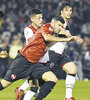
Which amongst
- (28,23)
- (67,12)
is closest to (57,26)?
(67,12)

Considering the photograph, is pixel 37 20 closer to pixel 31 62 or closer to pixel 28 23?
pixel 31 62

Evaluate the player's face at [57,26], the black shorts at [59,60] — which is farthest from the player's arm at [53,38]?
the black shorts at [59,60]

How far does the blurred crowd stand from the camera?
15727 mm

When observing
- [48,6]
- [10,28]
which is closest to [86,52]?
[10,28]

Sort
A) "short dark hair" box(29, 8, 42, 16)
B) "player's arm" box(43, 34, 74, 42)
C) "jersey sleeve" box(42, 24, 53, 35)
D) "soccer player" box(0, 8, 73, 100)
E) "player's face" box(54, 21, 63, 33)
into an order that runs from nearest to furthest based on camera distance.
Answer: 1. "player's arm" box(43, 34, 74, 42)
2. "jersey sleeve" box(42, 24, 53, 35)
3. "soccer player" box(0, 8, 73, 100)
4. "player's face" box(54, 21, 63, 33)
5. "short dark hair" box(29, 8, 42, 16)

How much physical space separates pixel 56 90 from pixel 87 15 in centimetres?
1200

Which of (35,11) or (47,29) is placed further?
(35,11)

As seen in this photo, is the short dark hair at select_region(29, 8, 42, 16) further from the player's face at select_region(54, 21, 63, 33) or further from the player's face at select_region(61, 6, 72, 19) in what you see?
the player's face at select_region(61, 6, 72, 19)

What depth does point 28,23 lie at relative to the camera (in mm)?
20016

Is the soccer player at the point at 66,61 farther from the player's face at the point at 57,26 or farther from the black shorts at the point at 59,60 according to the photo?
the player's face at the point at 57,26

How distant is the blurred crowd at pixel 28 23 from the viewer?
15.7 metres

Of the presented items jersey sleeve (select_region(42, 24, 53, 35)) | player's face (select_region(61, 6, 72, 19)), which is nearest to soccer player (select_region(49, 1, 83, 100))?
player's face (select_region(61, 6, 72, 19))

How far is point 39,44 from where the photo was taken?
7.04 metres

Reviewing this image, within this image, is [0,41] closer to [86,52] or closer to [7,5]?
[86,52]
